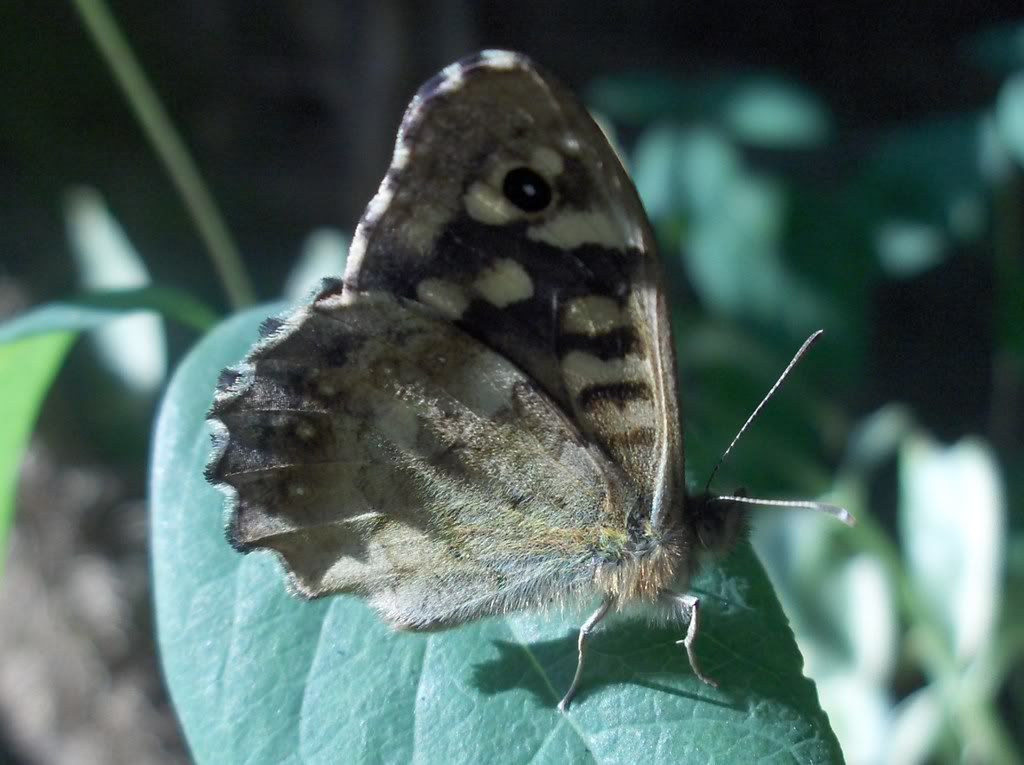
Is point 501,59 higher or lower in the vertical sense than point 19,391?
higher

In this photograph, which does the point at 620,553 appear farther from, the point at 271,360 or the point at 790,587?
the point at 790,587

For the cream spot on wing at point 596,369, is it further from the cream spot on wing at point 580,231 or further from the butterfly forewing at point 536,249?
the cream spot on wing at point 580,231

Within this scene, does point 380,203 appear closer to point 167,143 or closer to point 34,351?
point 34,351

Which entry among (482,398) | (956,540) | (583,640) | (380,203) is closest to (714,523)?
(583,640)

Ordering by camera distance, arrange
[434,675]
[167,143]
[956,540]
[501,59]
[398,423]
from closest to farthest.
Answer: [501,59]
[434,675]
[398,423]
[167,143]
[956,540]

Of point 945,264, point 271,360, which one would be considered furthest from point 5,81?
point 945,264

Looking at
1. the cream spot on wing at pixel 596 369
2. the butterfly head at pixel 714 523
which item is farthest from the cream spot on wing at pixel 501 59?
the butterfly head at pixel 714 523

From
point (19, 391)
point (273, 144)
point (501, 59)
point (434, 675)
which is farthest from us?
point (273, 144)

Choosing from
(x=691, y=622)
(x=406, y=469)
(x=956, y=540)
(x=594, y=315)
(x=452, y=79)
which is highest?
(x=452, y=79)
